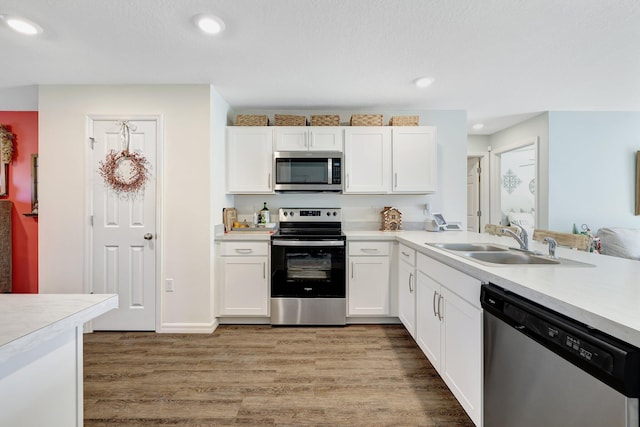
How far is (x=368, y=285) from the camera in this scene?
113 inches

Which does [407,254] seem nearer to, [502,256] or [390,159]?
[502,256]

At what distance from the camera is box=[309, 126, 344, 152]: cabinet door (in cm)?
312

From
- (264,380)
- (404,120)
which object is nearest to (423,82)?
(404,120)

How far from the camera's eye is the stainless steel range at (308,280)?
2814 millimetres

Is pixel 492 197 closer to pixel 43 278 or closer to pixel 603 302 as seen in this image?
pixel 603 302

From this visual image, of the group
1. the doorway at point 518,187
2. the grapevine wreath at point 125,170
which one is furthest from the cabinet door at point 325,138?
the doorway at point 518,187

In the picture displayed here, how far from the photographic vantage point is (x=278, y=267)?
2.81m

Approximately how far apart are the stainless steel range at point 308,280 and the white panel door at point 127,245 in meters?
1.17

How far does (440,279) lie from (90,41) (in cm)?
289

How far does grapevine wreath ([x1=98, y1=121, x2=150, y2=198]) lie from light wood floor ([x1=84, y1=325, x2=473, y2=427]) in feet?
4.50

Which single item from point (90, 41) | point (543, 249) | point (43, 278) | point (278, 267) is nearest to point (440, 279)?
point (543, 249)

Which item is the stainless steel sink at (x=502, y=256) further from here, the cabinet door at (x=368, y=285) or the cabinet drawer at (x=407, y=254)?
the cabinet door at (x=368, y=285)

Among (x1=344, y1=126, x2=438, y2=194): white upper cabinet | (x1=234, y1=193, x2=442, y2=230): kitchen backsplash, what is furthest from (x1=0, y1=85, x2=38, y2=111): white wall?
(x1=344, y1=126, x2=438, y2=194): white upper cabinet

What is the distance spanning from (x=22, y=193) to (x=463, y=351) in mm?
4773
